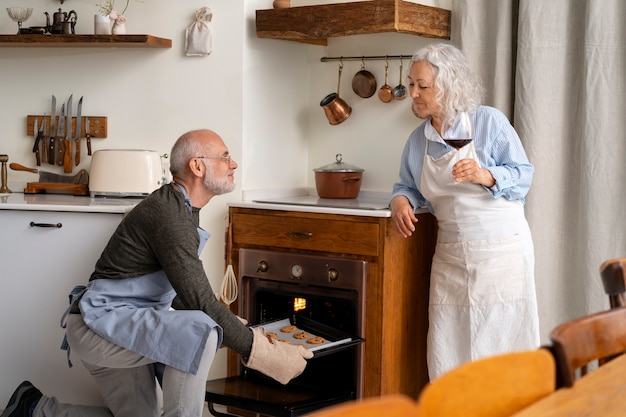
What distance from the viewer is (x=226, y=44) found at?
3.91 metres

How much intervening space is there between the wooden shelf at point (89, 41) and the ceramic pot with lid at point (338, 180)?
872 millimetres

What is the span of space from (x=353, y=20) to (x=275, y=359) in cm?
142

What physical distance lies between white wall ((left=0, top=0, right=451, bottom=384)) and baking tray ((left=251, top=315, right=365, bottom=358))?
0.47 meters

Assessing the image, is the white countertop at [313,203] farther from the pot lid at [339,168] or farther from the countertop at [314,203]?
the pot lid at [339,168]

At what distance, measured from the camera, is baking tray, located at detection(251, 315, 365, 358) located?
10.6 feet

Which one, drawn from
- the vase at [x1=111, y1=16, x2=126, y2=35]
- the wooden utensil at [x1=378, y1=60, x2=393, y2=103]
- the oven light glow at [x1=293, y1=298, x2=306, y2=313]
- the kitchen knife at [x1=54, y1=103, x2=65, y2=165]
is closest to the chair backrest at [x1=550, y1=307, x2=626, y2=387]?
the oven light glow at [x1=293, y1=298, x2=306, y2=313]

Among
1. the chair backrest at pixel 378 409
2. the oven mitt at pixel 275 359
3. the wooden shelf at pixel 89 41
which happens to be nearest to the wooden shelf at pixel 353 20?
the wooden shelf at pixel 89 41

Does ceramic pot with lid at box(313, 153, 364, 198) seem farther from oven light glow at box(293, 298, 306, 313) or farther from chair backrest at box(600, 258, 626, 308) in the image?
chair backrest at box(600, 258, 626, 308)

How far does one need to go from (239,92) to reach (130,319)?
1311 mm

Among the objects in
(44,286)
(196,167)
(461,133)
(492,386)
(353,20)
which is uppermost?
(353,20)

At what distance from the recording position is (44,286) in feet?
12.0

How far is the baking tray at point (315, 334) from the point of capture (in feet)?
10.6

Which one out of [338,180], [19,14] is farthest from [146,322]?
[19,14]

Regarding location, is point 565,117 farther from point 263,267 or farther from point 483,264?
point 263,267
